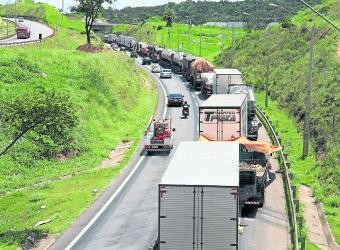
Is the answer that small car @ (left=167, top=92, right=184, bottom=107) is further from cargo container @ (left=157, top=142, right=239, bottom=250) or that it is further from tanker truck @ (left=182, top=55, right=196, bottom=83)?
cargo container @ (left=157, top=142, right=239, bottom=250)

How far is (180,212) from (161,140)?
26.1 meters

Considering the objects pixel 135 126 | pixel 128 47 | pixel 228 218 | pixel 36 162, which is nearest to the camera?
pixel 228 218

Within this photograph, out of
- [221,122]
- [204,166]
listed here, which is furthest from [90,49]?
[204,166]

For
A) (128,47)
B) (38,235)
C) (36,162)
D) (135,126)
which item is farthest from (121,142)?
(128,47)

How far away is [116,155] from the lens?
51.0 meters

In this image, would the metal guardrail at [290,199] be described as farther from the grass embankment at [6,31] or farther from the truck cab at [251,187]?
the grass embankment at [6,31]

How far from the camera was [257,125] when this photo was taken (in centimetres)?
5197

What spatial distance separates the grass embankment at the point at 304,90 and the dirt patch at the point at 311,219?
584 millimetres

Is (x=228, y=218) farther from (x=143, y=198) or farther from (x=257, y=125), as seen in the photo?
(x=257, y=125)

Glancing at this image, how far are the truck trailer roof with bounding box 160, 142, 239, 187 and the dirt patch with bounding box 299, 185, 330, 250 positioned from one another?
5.85 meters

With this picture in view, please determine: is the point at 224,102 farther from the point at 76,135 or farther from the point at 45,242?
the point at 45,242

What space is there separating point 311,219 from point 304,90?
3721 cm

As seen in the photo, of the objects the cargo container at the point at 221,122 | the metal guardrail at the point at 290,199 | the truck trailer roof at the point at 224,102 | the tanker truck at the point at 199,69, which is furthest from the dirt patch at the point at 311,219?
the tanker truck at the point at 199,69

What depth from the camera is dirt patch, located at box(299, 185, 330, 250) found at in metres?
29.0
